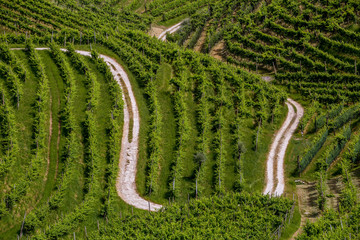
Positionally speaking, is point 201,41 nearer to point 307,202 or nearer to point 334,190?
point 334,190

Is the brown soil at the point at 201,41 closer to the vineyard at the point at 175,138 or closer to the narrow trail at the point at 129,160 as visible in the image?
the vineyard at the point at 175,138

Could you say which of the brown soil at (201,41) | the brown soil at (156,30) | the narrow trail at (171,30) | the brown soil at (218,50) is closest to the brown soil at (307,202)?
the brown soil at (218,50)

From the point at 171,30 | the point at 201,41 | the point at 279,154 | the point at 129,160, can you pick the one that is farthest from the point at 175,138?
the point at 171,30

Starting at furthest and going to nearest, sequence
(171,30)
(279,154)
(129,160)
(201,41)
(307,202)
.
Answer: (171,30)
(201,41)
(279,154)
(129,160)
(307,202)

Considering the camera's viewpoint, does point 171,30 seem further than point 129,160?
Yes

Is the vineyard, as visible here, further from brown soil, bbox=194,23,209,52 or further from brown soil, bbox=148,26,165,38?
brown soil, bbox=148,26,165,38

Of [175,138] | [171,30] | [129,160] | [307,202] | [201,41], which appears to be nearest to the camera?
[307,202]

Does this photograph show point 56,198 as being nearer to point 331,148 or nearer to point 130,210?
point 130,210

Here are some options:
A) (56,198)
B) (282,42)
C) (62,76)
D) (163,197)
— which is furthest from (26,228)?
(282,42)
